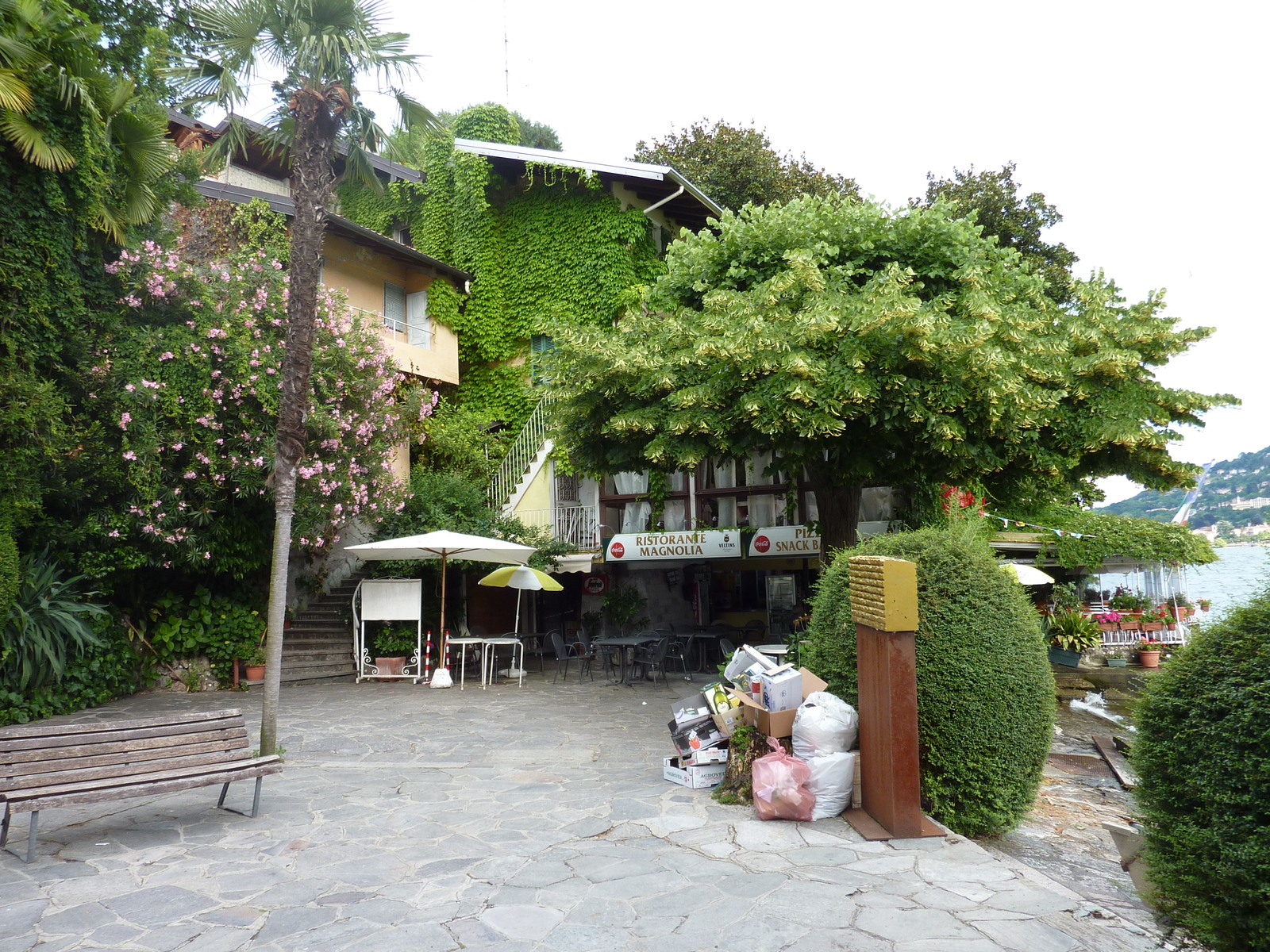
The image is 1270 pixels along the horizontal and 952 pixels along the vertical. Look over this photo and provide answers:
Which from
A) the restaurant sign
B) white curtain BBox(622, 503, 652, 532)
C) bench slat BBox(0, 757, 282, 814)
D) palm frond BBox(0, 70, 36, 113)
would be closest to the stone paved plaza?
bench slat BBox(0, 757, 282, 814)

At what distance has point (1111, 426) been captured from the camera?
10.8 m

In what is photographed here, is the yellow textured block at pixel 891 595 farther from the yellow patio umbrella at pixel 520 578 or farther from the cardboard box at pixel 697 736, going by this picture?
the yellow patio umbrella at pixel 520 578

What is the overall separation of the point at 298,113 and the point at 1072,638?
16.1m

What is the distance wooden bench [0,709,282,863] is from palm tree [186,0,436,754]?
48.3 inches

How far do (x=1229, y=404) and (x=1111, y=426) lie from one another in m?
2.51

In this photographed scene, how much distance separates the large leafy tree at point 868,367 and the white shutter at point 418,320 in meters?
8.80

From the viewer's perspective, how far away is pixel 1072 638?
16.8 metres

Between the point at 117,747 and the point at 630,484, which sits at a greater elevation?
the point at 630,484

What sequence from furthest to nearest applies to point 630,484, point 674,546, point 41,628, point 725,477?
point 630,484, point 725,477, point 674,546, point 41,628

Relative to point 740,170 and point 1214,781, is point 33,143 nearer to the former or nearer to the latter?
point 1214,781

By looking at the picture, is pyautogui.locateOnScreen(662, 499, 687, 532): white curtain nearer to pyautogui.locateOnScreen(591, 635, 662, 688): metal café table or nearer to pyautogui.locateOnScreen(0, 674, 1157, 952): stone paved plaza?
pyautogui.locateOnScreen(591, 635, 662, 688): metal café table

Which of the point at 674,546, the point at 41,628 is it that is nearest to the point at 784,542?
the point at 674,546

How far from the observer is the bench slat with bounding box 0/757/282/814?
4805 mm

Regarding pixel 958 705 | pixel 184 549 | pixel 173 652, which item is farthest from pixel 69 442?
pixel 958 705
